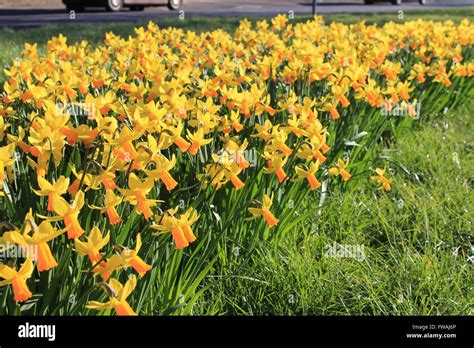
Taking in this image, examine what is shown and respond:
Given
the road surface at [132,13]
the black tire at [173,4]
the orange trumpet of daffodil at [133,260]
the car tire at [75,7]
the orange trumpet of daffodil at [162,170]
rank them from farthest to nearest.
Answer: the black tire at [173,4] < the car tire at [75,7] < the road surface at [132,13] < the orange trumpet of daffodil at [162,170] < the orange trumpet of daffodil at [133,260]

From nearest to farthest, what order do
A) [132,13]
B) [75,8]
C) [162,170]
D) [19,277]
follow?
[19,277] < [162,170] < [132,13] < [75,8]

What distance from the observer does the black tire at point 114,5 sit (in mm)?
18281

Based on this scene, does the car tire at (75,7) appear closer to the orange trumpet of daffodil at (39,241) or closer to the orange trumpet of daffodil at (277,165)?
the orange trumpet of daffodil at (277,165)

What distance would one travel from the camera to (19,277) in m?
1.51

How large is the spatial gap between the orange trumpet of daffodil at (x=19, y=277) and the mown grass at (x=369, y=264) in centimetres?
80

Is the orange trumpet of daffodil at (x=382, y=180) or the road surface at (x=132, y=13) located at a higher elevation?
the road surface at (x=132, y=13)

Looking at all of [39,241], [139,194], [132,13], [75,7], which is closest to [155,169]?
[139,194]

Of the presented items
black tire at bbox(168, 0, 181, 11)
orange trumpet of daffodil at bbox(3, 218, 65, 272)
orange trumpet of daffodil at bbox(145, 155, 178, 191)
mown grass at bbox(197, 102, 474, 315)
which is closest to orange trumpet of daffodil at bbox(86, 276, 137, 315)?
orange trumpet of daffodil at bbox(3, 218, 65, 272)

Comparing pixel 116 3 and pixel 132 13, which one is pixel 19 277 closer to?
pixel 132 13

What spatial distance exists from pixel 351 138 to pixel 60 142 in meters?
1.87

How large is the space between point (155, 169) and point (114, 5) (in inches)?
697

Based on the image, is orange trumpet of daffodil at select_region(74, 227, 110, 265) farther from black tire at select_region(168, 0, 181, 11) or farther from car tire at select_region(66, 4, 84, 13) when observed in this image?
black tire at select_region(168, 0, 181, 11)

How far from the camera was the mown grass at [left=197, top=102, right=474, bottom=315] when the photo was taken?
2.37m

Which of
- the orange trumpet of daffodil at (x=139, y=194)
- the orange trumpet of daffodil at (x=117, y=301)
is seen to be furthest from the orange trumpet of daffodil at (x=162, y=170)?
the orange trumpet of daffodil at (x=117, y=301)
